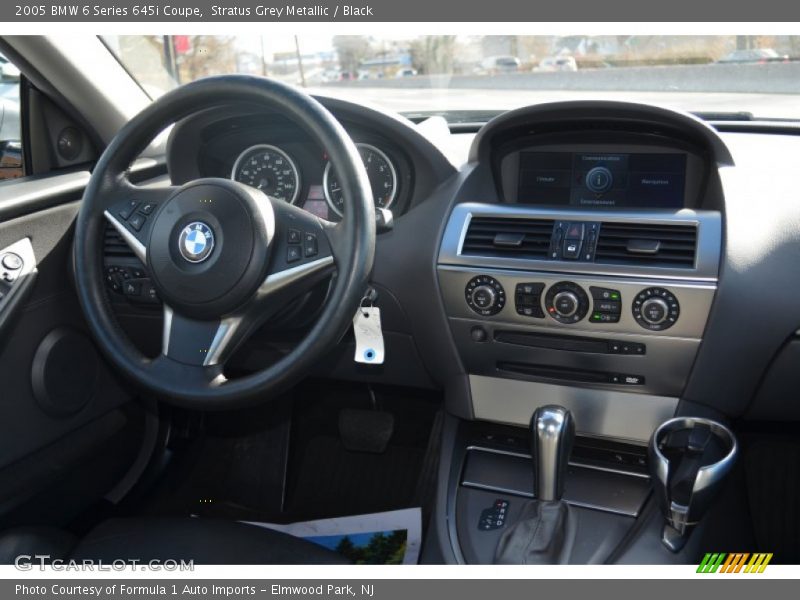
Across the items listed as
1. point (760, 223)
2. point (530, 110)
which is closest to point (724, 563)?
Result: point (760, 223)

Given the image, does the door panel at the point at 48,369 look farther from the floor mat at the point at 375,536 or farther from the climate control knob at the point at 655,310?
the climate control knob at the point at 655,310

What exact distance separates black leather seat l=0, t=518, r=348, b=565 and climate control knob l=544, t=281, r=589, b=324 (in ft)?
2.40

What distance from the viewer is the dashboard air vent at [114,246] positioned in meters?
1.94

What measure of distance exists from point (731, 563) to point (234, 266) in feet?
4.30

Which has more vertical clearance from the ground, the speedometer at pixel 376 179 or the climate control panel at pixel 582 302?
the speedometer at pixel 376 179

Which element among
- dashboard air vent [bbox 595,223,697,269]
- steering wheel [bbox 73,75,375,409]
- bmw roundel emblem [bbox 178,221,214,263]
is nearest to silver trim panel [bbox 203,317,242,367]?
steering wheel [bbox 73,75,375,409]

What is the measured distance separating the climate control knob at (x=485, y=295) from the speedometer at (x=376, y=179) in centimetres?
34

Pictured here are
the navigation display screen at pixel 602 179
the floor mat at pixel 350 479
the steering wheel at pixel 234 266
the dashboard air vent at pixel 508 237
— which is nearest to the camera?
the steering wheel at pixel 234 266

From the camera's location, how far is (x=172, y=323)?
5.22 feet

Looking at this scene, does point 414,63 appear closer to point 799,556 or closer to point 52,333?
point 52,333

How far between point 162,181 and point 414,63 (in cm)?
83

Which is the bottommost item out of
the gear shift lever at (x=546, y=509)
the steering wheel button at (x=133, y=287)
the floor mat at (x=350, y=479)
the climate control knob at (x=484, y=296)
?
the floor mat at (x=350, y=479)

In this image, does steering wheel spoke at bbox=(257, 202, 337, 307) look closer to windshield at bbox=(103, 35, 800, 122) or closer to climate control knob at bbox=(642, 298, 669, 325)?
windshield at bbox=(103, 35, 800, 122)

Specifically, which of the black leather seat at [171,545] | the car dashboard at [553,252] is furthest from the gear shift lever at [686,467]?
the black leather seat at [171,545]
